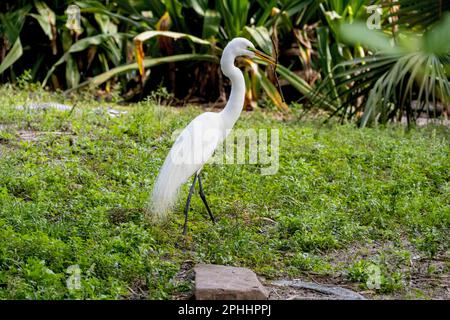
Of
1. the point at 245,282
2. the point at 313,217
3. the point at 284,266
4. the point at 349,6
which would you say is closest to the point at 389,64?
the point at 349,6

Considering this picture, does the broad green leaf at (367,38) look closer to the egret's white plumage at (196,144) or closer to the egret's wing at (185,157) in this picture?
the egret's white plumage at (196,144)

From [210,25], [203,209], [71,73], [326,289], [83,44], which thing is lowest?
[326,289]

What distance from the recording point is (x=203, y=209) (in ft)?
17.7

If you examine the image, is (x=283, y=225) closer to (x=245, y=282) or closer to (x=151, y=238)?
(x=151, y=238)

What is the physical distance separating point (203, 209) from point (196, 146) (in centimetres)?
65

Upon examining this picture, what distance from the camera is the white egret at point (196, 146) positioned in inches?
182

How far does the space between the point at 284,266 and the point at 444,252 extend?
1.06m

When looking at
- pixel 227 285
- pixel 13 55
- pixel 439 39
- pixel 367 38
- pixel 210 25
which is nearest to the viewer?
pixel 227 285

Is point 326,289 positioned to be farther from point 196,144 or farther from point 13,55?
point 13,55

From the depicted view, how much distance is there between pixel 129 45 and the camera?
10.3 metres

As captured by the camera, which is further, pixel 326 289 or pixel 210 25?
pixel 210 25

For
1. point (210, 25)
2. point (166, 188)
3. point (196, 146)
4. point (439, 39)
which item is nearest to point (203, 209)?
point (196, 146)

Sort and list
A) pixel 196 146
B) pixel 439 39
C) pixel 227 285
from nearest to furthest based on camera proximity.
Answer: pixel 227 285
pixel 196 146
pixel 439 39

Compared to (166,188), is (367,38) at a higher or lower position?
higher
